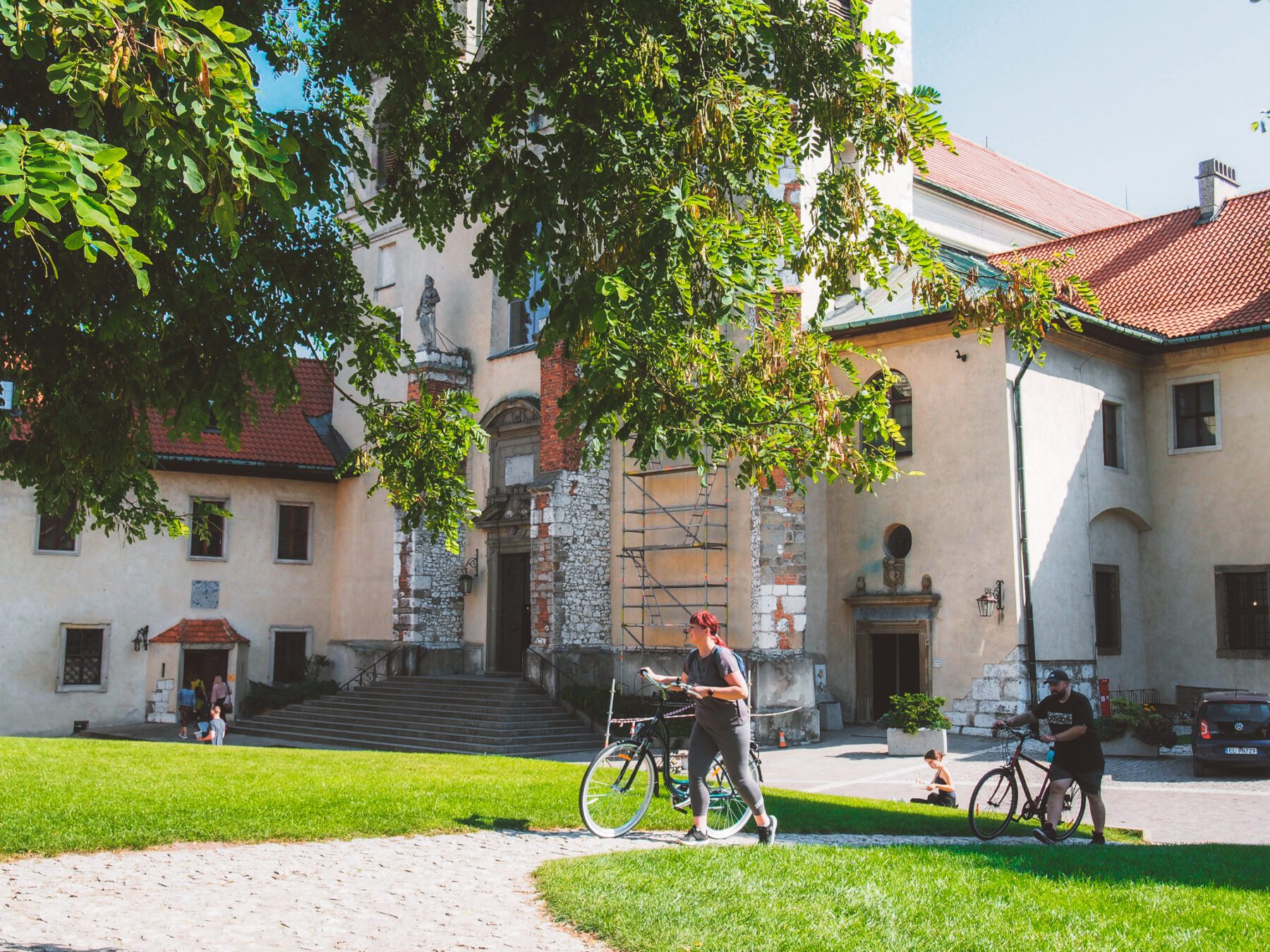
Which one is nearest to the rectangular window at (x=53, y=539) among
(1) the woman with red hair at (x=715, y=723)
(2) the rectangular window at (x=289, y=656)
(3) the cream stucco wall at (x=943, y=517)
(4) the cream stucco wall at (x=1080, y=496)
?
(2) the rectangular window at (x=289, y=656)

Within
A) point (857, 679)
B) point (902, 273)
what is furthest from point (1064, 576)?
point (902, 273)

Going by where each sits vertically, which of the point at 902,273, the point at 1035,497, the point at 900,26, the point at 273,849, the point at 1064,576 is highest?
the point at 900,26

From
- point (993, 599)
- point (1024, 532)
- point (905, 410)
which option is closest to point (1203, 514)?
point (1024, 532)

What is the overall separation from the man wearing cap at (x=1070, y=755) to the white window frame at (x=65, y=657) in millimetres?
24834

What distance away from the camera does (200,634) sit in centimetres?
3064

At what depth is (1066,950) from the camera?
19.8 feet

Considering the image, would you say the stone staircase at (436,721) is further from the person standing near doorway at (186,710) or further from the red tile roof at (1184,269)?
the red tile roof at (1184,269)

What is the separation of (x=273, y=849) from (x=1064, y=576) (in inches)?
744

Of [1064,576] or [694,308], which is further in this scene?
[1064,576]

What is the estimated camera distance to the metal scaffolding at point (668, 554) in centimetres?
2452

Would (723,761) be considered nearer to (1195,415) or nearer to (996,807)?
(996,807)

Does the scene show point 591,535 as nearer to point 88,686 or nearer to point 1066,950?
point 88,686

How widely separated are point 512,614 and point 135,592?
9.61 m

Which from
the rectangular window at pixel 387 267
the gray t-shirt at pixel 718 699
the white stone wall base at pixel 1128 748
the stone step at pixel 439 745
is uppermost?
the rectangular window at pixel 387 267
